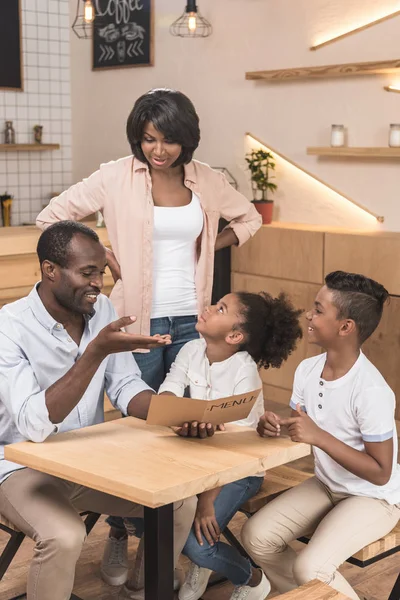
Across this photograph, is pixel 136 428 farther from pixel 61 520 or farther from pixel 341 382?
pixel 341 382

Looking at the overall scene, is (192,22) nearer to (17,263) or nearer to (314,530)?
(17,263)

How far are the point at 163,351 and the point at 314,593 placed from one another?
3.73 feet

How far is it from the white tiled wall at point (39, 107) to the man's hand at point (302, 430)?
483 cm

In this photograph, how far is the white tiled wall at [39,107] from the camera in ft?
21.6

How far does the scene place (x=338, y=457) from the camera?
2.24 meters

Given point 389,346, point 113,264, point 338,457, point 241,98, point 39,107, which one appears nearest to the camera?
point 338,457

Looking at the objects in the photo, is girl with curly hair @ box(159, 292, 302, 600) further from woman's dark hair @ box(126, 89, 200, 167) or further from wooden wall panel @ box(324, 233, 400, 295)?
wooden wall panel @ box(324, 233, 400, 295)

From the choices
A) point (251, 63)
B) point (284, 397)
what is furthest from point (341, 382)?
point (251, 63)

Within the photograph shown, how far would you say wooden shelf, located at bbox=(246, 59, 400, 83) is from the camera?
15.0ft

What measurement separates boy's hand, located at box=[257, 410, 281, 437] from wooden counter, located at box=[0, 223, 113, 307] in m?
2.17

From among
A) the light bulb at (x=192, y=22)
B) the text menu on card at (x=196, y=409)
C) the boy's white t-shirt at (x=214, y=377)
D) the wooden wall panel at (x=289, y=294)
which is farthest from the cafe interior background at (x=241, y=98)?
the text menu on card at (x=196, y=409)

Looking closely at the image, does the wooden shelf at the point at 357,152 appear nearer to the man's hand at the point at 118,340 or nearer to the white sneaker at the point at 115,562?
the white sneaker at the point at 115,562

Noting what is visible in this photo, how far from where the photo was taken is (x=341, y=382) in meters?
2.39

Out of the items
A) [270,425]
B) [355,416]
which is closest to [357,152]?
[355,416]
